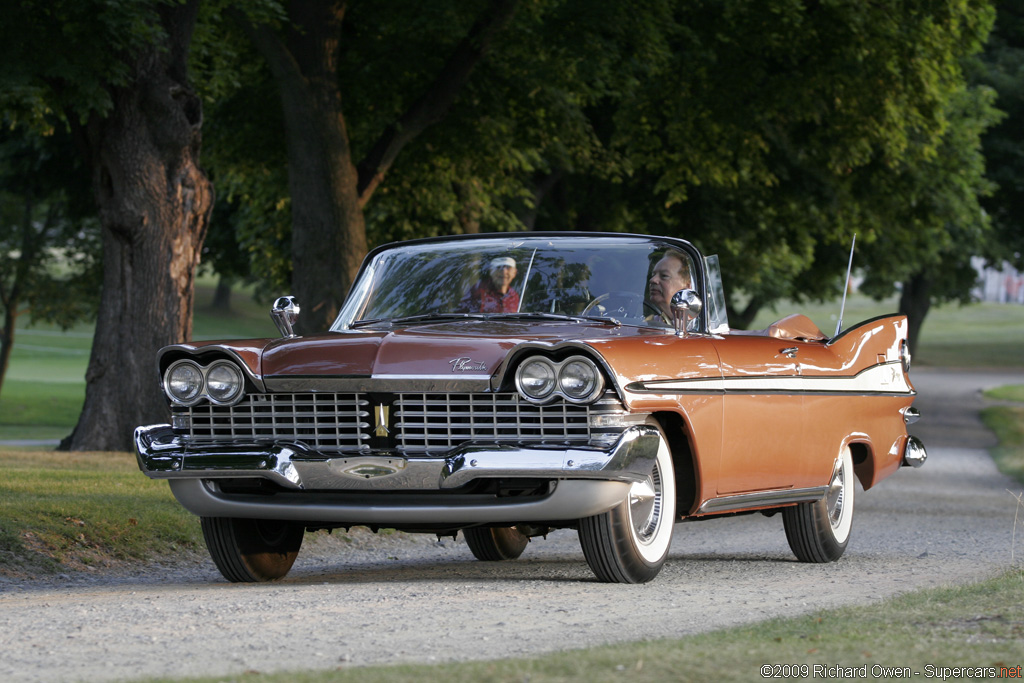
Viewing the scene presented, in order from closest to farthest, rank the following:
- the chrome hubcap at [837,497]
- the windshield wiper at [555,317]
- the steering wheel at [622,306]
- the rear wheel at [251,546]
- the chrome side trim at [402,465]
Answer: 1. the chrome side trim at [402,465]
2. the rear wheel at [251,546]
3. the windshield wiper at [555,317]
4. the steering wheel at [622,306]
5. the chrome hubcap at [837,497]

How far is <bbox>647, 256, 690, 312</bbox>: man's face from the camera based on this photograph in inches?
292

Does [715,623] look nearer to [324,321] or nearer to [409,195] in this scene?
[324,321]

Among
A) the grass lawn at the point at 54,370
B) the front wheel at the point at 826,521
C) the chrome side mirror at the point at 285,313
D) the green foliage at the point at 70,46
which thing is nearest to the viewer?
the chrome side mirror at the point at 285,313

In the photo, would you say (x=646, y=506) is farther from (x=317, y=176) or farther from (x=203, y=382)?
(x=317, y=176)

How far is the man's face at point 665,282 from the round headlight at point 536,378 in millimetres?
1375

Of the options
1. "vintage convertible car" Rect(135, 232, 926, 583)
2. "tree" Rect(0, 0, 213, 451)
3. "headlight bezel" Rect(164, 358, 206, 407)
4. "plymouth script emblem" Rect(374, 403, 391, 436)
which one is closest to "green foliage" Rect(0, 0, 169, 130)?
"tree" Rect(0, 0, 213, 451)

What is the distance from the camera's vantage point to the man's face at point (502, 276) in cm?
742

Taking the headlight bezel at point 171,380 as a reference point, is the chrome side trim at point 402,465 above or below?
below

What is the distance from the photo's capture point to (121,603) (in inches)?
242

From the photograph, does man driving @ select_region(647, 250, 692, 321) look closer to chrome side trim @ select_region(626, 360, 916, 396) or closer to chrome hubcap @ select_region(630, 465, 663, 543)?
chrome side trim @ select_region(626, 360, 916, 396)

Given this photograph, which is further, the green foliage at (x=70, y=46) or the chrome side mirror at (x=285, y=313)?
the green foliage at (x=70, y=46)

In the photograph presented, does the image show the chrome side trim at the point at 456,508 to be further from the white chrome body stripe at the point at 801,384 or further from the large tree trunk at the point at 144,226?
the large tree trunk at the point at 144,226

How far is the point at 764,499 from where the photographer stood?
24.5ft

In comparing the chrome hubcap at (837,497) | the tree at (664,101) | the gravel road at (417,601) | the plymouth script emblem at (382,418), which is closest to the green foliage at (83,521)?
the gravel road at (417,601)
